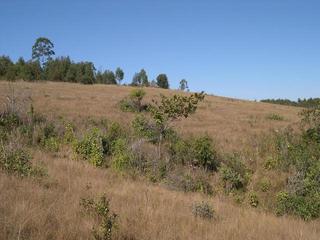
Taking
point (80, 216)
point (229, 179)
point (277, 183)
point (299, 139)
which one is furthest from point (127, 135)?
point (80, 216)

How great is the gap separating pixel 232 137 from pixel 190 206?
457 inches

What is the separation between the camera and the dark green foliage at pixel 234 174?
1143cm

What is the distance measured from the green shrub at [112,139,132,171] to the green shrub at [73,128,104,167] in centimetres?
42

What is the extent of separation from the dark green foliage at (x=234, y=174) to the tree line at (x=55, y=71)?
116ft

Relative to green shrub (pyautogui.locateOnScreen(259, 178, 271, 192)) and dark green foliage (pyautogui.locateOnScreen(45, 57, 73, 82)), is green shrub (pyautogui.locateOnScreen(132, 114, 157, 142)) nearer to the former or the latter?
green shrub (pyautogui.locateOnScreen(259, 178, 271, 192))

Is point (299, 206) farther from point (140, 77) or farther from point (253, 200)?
point (140, 77)

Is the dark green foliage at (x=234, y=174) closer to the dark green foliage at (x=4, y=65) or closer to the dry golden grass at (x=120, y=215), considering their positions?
the dry golden grass at (x=120, y=215)

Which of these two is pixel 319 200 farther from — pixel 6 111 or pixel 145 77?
pixel 145 77

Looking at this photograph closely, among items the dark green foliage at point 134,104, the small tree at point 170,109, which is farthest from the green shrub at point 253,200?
the dark green foliage at point 134,104

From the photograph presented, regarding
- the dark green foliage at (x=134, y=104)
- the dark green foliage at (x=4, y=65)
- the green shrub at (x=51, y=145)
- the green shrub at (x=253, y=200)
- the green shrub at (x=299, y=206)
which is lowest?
the green shrub at (x=253, y=200)

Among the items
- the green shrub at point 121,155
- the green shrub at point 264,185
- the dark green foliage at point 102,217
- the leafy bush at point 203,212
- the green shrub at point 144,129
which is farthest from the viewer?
the green shrub at point 144,129

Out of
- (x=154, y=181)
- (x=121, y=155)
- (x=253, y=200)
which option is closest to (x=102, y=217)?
(x=154, y=181)

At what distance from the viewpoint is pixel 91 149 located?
11594mm

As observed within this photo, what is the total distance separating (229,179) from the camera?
1146cm
